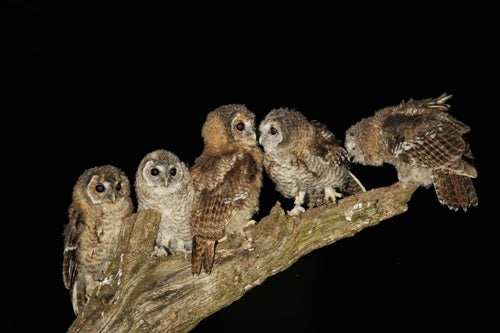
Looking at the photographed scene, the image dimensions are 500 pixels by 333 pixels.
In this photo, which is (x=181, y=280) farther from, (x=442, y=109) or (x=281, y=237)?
(x=442, y=109)

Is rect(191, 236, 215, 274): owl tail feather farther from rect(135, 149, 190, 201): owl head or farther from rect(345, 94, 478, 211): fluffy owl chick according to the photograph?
rect(345, 94, 478, 211): fluffy owl chick

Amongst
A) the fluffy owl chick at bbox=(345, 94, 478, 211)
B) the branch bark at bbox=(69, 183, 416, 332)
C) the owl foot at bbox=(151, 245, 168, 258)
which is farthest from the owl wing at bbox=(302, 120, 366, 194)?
the owl foot at bbox=(151, 245, 168, 258)

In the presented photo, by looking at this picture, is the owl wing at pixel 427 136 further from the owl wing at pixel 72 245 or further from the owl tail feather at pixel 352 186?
the owl wing at pixel 72 245

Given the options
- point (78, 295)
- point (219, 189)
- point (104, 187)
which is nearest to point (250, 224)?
point (219, 189)

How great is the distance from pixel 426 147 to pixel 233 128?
1.29 m

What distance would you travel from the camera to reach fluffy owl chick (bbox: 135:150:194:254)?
3.63m

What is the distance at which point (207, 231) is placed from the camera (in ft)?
11.1

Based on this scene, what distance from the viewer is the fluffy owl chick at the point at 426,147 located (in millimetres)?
3590

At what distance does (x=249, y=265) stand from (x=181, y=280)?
1.37ft

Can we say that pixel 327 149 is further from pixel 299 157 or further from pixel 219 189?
pixel 219 189

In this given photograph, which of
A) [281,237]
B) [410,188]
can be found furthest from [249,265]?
[410,188]

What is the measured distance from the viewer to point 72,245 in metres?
4.07

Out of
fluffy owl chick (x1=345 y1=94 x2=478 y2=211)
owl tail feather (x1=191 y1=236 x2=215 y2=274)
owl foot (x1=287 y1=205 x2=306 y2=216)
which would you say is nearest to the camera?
owl tail feather (x1=191 y1=236 x2=215 y2=274)

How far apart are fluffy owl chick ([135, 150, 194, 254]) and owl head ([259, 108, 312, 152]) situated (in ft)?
1.87
